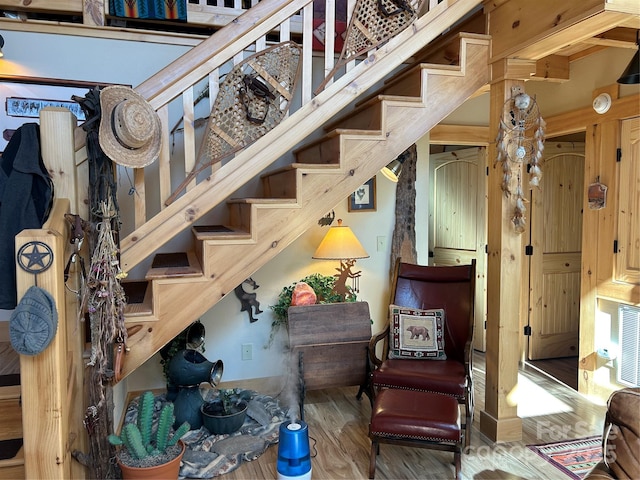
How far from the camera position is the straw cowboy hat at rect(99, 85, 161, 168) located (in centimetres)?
188

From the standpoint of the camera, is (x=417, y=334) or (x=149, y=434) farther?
(x=417, y=334)

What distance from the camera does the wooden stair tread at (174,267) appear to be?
85.9 inches

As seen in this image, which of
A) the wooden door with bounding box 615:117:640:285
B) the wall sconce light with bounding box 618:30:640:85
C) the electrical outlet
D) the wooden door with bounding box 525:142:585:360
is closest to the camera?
the wall sconce light with bounding box 618:30:640:85

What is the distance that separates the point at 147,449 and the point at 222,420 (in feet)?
→ 2.29

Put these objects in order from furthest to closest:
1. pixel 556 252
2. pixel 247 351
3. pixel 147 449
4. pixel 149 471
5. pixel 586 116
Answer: pixel 556 252, pixel 247 351, pixel 586 116, pixel 147 449, pixel 149 471

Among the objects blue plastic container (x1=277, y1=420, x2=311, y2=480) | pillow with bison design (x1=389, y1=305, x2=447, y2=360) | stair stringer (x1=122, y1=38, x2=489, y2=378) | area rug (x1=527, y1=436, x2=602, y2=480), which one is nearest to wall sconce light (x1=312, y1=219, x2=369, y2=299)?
pillow with bison design (x1=389, y1=305, x2=447, y2=360)

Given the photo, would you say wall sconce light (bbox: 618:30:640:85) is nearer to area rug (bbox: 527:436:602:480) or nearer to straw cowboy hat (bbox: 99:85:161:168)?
area rug (bbox: 527:436:602:480)

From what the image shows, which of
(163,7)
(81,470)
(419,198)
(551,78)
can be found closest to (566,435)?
(419,198)

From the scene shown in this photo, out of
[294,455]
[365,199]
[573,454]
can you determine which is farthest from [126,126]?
[573,454]

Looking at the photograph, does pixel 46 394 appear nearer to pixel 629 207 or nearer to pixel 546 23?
pixel 546 23

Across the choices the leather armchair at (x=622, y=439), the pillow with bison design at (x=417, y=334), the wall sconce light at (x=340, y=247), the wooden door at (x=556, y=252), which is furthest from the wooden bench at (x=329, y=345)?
the wooden door at (x=556, y=252)

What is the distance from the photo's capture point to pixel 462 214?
485 centimetres

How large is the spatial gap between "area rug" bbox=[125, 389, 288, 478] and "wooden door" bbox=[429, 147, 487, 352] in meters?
2.52

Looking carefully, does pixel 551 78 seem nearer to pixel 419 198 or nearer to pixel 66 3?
pixel 419 198
